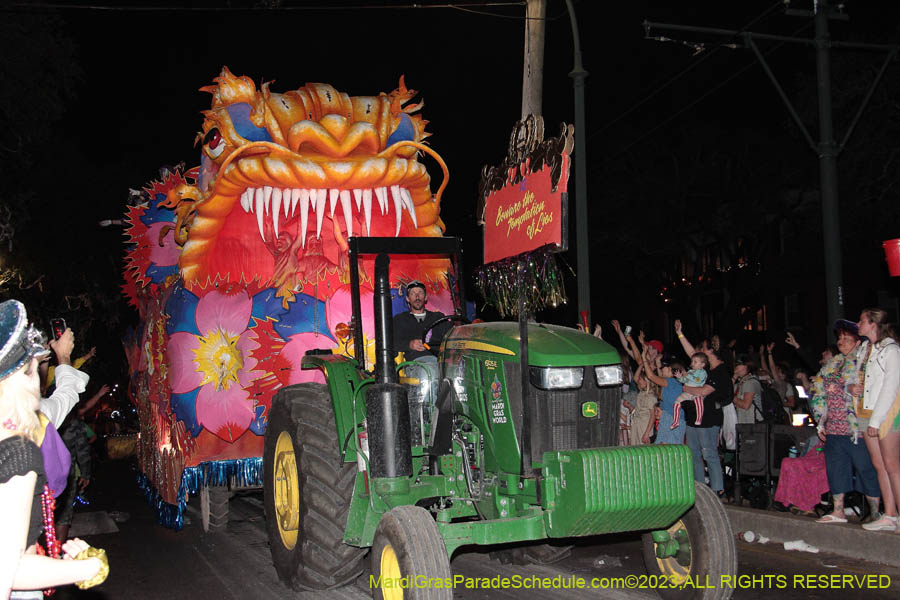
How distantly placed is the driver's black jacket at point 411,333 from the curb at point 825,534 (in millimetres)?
2597

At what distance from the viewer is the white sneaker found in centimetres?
651

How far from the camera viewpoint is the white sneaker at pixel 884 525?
651cm

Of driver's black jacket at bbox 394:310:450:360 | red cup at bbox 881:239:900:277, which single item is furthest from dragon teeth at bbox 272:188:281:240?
red cup at bbox 881:239:900:277

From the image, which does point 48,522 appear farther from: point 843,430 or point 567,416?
point 843,430

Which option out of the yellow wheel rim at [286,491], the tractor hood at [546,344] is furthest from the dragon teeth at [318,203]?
the tractor hood at [546,344]

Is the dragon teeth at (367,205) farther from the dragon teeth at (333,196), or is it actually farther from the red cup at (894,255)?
the red cup at (894,255)

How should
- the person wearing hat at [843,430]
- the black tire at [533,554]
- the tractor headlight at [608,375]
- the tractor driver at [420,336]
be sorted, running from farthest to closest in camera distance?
the person wearing hat at [843,430] → the black tire at [533,554] → the tractor driver at [420,336] → the tractor headlight at [608,375]

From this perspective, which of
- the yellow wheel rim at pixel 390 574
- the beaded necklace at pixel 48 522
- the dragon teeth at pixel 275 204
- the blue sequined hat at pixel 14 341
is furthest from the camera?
the dragon teeth at pixel 275 204

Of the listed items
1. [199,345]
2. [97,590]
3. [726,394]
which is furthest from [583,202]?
[97,590]

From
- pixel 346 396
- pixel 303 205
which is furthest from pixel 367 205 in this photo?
pixel 346 396

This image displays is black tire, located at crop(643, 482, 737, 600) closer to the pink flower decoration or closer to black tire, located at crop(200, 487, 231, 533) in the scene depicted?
the pink flower decoration

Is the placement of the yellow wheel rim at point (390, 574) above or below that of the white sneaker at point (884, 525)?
above

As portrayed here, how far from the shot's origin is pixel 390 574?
445 cm

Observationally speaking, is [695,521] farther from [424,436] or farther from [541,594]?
[424,436]
